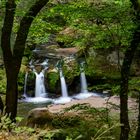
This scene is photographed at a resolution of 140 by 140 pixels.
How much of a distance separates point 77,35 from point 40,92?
373 inches

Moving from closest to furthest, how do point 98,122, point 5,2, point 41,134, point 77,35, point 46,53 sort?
1. point 41,134
2. point 5,2
3. point 98,122
4. point 77,35
5. point 46,53

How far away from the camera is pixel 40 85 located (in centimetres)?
1764

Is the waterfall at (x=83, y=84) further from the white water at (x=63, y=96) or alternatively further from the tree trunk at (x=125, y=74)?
the tree trunk at (x=125, y=74)

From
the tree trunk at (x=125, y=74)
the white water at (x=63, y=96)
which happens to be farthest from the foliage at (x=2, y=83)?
the white water at (x=63, y=96)

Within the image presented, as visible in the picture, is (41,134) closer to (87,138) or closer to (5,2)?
(5,2)

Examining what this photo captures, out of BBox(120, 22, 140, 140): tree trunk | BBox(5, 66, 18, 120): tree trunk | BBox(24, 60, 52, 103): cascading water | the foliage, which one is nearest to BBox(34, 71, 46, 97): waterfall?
BBox(24, 60, 52, 103): cascading water

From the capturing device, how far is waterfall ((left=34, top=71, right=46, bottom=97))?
17333 mm

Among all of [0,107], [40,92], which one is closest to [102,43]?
Result: [0,107]

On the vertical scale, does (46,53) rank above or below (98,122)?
above

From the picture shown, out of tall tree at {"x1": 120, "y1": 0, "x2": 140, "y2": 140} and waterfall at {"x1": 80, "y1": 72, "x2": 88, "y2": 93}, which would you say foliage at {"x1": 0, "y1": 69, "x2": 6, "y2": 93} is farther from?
waterfall at {"x1": 80, "y1": 72, "x2": 88, "y2": 93}

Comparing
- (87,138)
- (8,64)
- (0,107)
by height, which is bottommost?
(87,138)

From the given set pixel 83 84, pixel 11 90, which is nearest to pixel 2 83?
pixel 11 90

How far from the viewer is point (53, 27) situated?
8.11 m

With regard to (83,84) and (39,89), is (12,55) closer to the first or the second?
(39,89)
